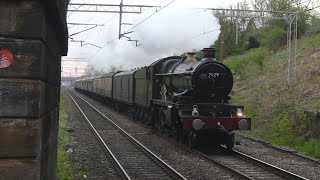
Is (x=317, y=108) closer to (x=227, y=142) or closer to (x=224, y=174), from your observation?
(x=227, y=142)

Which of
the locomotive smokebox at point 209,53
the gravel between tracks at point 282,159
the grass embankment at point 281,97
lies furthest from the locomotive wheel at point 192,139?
the grass embankment at point 281,97

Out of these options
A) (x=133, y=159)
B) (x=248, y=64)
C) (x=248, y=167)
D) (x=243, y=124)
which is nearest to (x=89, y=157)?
(x=133, y=159)

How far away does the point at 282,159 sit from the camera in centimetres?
1220

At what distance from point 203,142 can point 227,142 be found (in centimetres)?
95

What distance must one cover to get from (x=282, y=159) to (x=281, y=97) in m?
8.79

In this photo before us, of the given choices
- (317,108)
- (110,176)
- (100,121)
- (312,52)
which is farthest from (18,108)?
(312,52)

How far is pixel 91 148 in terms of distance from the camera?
13727 mm

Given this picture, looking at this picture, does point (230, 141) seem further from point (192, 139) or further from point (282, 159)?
point (282, 159)

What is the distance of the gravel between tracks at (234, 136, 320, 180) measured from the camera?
10419 millimetres

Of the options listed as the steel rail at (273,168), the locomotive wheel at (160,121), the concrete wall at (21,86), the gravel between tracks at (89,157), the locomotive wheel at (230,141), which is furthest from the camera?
the locomotive wheel at (160,121)

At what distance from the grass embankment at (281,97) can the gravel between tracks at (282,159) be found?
926 millimetres

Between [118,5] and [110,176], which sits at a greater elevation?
[118,5]

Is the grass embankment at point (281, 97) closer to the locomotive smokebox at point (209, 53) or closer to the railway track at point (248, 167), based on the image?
the railway track at point (248, 167)

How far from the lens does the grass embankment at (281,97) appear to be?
15.5 m
